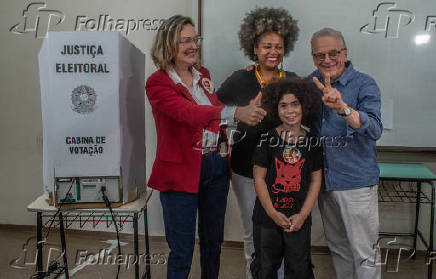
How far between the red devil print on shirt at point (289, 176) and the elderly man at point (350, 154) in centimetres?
17

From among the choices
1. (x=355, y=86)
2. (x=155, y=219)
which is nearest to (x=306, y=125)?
(x=355, y=86)

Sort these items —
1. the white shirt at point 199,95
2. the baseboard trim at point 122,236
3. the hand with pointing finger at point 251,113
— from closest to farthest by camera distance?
the hand with pointing finger at point 251,113 → the white shirt at point 199,95 → the baseboard trim at point 122,236

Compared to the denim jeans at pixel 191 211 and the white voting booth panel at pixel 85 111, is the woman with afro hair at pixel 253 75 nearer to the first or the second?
the denim jeans at pixel 191 211

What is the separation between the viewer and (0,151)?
2.74m

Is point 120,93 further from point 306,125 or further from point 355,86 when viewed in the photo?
point 355,86

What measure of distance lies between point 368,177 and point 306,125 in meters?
0.35

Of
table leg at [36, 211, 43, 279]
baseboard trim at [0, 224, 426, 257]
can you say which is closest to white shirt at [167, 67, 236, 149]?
table leg at [36, 211, 43, 279]

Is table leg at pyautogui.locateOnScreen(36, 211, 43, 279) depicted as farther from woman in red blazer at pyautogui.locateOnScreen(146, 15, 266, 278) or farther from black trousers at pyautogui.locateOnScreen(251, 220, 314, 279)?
black trousers at pyautogui.locateOnScreen(251, 220, 314, 279)

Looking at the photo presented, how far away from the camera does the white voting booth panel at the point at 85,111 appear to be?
1.39 metres

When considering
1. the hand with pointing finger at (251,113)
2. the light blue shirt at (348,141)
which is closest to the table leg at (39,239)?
the hand with pointing finger at (251,113)

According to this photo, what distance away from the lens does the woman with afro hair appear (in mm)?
1489

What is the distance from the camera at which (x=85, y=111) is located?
1.42 m


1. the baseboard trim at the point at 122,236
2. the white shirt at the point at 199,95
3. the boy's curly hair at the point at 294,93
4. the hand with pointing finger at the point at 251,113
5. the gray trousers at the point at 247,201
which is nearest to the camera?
the hand with pointing finger at the point at 251,113

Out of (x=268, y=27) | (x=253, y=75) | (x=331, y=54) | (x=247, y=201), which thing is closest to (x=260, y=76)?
(x=253, y=75)
